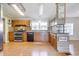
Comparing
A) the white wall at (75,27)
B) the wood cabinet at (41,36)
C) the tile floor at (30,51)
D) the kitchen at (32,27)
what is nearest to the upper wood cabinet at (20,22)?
the kitchen at (32,27)

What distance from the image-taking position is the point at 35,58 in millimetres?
1266

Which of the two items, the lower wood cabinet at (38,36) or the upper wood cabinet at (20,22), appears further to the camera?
the upper wood cabinet at (20,22)

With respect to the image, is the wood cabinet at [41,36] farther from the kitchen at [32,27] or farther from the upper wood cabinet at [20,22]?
the upper wood cabinet at [20,22]

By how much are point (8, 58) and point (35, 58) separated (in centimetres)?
24

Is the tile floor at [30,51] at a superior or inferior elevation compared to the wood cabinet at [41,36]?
inferior

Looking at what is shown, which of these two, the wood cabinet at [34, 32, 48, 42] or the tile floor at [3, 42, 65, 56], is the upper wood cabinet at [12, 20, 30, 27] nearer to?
the wood cabinet at [34, 32, 48, 42]

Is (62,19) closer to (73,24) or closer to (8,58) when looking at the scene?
(8,58)

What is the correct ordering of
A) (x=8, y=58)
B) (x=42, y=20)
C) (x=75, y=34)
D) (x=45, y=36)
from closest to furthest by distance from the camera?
(x=8, y=58) → (x=45, y=36) → (x=75, y=34) → (x=42, y=20)

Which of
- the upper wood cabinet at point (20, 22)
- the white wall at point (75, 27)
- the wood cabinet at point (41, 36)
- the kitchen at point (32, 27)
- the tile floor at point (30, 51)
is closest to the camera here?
the tile floor at point (30, 51)

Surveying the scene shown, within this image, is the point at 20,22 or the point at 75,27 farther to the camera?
the point at 20,22

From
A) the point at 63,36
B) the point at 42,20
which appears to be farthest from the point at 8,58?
the point at 42,20

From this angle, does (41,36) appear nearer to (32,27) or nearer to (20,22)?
(20,22)

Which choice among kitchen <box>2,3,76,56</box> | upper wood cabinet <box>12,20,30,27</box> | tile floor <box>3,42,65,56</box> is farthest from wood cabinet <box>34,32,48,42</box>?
tile floor <box>3,42,65,56</box>

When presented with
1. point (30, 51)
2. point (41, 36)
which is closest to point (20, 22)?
Answer: point (41, 36)
